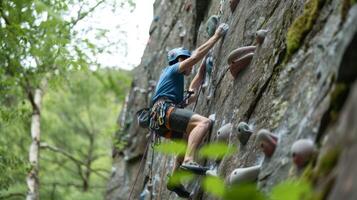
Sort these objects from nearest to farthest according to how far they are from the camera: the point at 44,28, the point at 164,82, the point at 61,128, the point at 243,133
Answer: the point at 243,133 → the point at 164,82 → the point at 44,28 → the point at 61,128

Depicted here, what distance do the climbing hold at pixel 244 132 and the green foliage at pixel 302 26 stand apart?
71 cm

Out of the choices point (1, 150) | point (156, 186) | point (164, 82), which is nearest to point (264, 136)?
point (164, 82)

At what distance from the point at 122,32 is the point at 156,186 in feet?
25.7

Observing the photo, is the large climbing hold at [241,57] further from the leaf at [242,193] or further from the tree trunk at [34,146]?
the tree trunk at [34,146]

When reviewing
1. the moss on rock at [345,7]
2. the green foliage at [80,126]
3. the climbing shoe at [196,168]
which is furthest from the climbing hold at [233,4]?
the green foliage at [80,126]

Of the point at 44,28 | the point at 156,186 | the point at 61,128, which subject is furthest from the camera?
the point at 61,128

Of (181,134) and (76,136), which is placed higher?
(181,134)

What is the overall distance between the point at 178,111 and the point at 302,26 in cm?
228

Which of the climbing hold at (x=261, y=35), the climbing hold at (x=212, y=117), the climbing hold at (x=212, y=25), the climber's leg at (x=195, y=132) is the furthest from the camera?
the climbing hold at (x=212, y=25)

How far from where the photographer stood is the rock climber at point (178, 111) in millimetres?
6295

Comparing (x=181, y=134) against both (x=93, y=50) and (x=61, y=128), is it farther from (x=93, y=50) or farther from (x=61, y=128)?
(x=61, y=128)

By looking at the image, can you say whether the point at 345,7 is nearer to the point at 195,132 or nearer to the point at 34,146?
the point at 195,132

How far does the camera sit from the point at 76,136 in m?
18.7

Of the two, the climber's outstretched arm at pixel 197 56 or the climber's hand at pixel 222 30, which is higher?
the climber's hand at pixel 222 30
